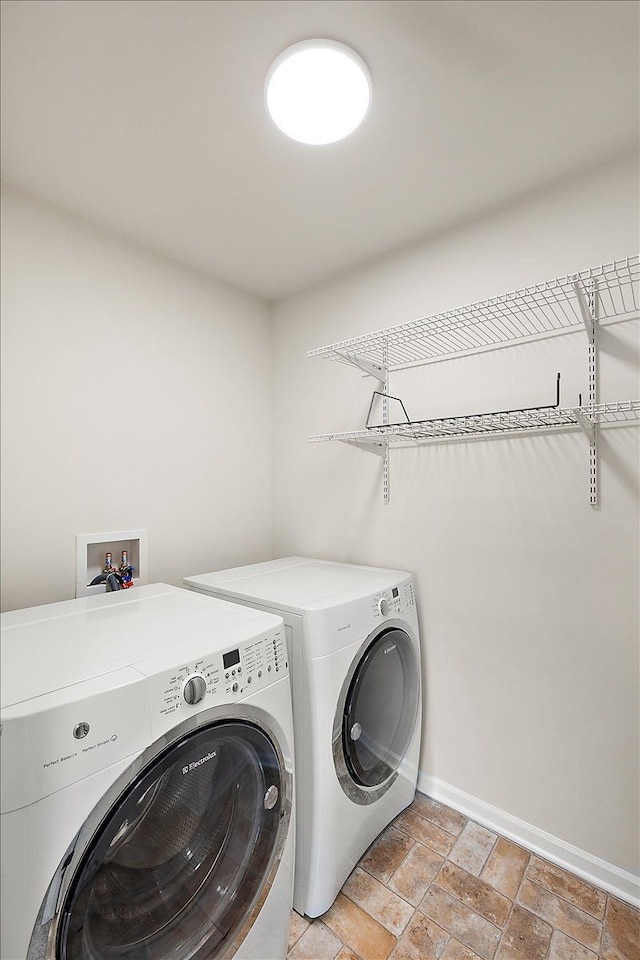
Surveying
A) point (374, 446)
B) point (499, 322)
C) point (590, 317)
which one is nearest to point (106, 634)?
point (374, 446)

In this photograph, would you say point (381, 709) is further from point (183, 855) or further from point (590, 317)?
point (590, 317)

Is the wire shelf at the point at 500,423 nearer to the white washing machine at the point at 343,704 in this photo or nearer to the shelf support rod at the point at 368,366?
the shelf support rod at the point at 368,366

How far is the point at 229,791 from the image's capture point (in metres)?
1.05

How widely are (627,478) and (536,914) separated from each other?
132 cm

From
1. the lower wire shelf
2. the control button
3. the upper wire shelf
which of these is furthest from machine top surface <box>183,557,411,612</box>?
the upper wire shelf

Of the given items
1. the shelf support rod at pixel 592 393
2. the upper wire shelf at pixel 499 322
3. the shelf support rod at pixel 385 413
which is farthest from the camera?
the shelf support rod at pixel 385 413

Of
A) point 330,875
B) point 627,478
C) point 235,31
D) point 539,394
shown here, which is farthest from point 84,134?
point 330,875

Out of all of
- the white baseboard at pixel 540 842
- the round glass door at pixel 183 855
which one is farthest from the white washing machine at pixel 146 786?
the white baseboard at pixel 540 842

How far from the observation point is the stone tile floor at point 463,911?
122 centimetres

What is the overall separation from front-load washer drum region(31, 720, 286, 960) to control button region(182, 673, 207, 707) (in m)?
0.07

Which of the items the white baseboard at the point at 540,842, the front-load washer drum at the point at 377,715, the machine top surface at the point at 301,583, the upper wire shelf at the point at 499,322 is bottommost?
the white baseboard at the point at 540,842

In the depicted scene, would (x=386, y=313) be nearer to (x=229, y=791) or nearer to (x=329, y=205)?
(x=329, y=205)

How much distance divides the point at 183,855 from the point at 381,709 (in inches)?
30.9

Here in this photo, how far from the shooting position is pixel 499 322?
160 cm
